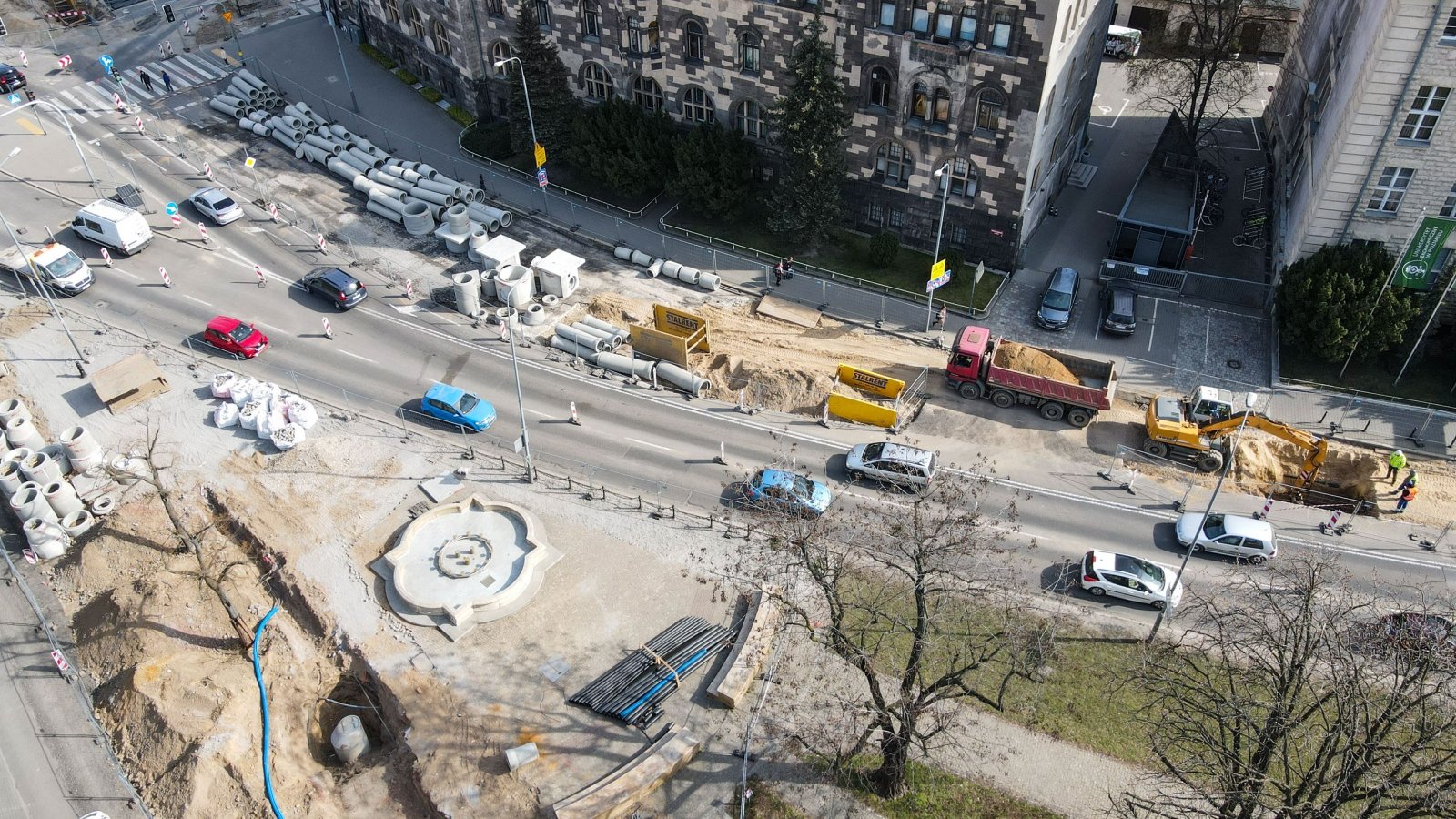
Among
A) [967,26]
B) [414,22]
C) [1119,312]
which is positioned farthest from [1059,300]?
[414,22]

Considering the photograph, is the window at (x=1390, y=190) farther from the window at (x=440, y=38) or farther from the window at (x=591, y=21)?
the window at (x=440, y=38)

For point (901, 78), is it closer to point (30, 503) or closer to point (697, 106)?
point (697, 106)

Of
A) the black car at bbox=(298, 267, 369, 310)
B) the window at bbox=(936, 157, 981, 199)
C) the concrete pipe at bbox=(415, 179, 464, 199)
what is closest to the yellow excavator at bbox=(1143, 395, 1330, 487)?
the window at bbox=(936, 157, 981, 199)

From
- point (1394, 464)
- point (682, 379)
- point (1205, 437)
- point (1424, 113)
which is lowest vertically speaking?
point (682, 379)

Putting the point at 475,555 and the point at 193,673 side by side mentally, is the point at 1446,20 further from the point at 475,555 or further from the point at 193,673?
the point at 193,673

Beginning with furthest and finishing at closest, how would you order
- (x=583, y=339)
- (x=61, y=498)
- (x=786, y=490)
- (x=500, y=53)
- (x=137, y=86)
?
(x=137, y=86)
(x=500, y=53)
(x=583, y=339)
(x=61, y=498)
(x=786, y=490)

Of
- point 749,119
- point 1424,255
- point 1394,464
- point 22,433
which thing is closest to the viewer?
point 1394,464
